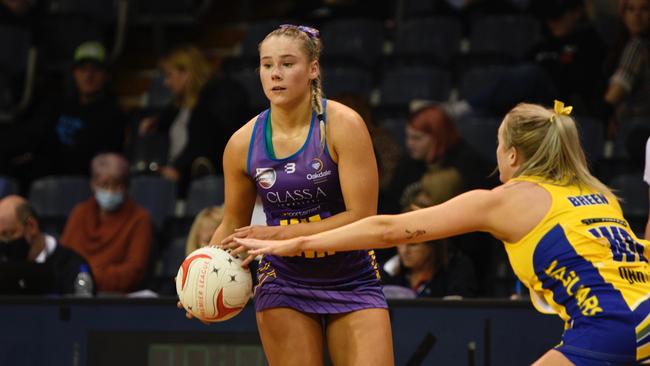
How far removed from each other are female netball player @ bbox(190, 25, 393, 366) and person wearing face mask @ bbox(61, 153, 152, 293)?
3.75m

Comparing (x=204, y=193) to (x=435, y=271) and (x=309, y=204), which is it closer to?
(x=435, y=271)

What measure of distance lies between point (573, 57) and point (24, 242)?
4.56 m

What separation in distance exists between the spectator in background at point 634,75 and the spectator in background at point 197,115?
116 inches

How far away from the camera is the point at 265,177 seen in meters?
4.58

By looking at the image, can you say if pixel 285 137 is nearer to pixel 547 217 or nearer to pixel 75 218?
pixel 547 217

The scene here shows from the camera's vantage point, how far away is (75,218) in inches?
338

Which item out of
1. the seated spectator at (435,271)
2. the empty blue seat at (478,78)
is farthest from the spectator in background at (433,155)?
the empty blue seat at (478,78)

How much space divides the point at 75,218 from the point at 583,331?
549cm

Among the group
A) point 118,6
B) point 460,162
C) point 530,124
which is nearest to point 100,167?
point 460,162

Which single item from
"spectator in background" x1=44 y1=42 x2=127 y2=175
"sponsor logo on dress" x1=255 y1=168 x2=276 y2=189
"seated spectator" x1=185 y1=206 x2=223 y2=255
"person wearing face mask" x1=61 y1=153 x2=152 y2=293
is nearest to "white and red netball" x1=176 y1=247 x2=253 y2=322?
"sponsor logo on dress" x1=255 y1=168 x2=276 y2=189

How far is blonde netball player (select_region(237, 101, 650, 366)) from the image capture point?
3.80 metres

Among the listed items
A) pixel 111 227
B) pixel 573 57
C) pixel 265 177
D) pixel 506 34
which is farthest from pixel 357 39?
pixel 265 177

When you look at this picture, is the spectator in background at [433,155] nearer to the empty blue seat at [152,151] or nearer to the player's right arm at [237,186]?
the empty blue seat at [152,151]

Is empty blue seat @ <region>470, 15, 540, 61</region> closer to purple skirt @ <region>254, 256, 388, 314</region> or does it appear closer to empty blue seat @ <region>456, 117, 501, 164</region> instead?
empty blue seat @ <region>456, 117, 501, 164</region>
